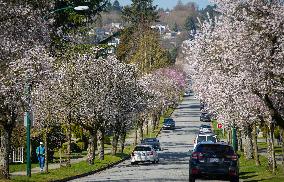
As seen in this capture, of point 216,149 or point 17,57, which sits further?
point 216,149

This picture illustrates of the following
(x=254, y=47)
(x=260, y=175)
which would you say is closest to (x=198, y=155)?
(x=260, y=175)

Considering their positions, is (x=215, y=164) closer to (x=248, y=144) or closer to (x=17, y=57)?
(x=17, y=57)

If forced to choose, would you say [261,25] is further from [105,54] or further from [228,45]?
[105,54]

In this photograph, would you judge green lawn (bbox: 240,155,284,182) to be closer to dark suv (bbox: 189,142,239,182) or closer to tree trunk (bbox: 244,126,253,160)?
dark suv (bbox: 189,142,239,182)

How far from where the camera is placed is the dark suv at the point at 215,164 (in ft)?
85.6

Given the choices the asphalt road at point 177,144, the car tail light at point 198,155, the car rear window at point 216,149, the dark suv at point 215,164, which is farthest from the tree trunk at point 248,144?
the car tail light at point 198,155

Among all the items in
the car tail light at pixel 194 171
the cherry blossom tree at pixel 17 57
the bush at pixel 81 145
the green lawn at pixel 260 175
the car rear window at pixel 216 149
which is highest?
the cherry blossom tree at pixel 17 57

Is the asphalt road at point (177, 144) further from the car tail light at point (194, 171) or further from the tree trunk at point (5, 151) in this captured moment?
the tree trunk at point (5, 151)

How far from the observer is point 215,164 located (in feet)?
85.7

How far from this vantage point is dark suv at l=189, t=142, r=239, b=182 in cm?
2609

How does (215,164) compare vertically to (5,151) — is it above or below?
below

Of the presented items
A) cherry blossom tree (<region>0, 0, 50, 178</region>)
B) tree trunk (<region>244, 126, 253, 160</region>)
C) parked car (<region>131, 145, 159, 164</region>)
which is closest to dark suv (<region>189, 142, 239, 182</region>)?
cherry blossom tree (<region>0, 0, 50, 178</region>)

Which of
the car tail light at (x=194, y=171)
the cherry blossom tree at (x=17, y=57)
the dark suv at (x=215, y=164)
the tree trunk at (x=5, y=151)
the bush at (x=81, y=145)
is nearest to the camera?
the cherry blossom tree at (x=17, y=57)

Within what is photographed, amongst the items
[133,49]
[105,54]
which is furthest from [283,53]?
[133,49]
